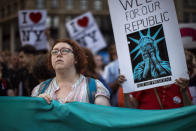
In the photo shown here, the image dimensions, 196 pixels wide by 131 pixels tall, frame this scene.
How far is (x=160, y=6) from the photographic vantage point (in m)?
2.18

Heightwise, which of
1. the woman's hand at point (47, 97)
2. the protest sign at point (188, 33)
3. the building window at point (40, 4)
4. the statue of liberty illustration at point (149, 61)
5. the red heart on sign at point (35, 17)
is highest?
the building window at point (40, 4)

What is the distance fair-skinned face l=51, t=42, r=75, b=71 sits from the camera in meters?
2.30

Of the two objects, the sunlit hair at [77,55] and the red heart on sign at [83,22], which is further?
the red heart on sign at [83,22]

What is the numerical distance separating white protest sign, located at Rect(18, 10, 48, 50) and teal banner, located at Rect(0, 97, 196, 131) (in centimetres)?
364

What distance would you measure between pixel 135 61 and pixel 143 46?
16cm

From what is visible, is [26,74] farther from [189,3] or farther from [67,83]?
[189,3]

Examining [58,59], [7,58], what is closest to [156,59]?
[58,59]

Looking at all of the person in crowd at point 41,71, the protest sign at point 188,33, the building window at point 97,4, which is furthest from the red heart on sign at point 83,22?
the building window at point 97,4

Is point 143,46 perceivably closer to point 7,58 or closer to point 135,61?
point 135,61

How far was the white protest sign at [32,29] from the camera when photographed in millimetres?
5746

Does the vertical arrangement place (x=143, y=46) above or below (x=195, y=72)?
above

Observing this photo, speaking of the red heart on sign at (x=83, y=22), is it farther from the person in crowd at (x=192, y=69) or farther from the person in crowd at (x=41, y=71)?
the person in crowd at (x=192, y=69)

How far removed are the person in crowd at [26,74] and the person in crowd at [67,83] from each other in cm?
110

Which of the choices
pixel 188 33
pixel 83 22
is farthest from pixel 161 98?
pixel 83 22
